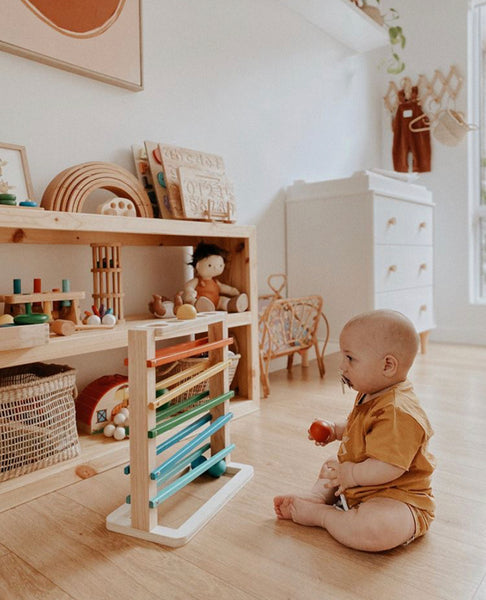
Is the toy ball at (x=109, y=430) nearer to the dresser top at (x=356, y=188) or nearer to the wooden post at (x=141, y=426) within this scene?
the wooden post at (x=141, y=426)

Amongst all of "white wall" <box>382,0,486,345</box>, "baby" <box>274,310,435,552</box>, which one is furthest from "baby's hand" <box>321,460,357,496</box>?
"white wall" <box>382,0,486,345</box>

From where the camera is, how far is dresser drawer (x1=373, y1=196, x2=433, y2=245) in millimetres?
2236

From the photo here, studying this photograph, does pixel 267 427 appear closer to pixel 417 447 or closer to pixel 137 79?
pixel 417 447

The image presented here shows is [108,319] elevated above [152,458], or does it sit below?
above

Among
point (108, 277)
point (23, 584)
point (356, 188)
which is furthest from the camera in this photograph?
point (356, 188)

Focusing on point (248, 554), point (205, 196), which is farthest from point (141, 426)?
point (205, 196)

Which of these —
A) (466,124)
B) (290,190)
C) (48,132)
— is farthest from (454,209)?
(48,132)

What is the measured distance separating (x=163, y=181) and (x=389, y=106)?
7.07 ft

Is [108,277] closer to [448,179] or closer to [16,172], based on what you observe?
[16,172]

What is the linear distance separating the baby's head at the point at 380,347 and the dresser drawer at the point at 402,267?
130cm

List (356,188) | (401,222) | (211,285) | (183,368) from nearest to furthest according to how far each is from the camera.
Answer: (183,368) < (211,285) < (356,188) < (401,222)

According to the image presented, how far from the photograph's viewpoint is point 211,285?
1.72 meters

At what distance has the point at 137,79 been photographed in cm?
169

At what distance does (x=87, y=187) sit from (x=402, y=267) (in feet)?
5.17
